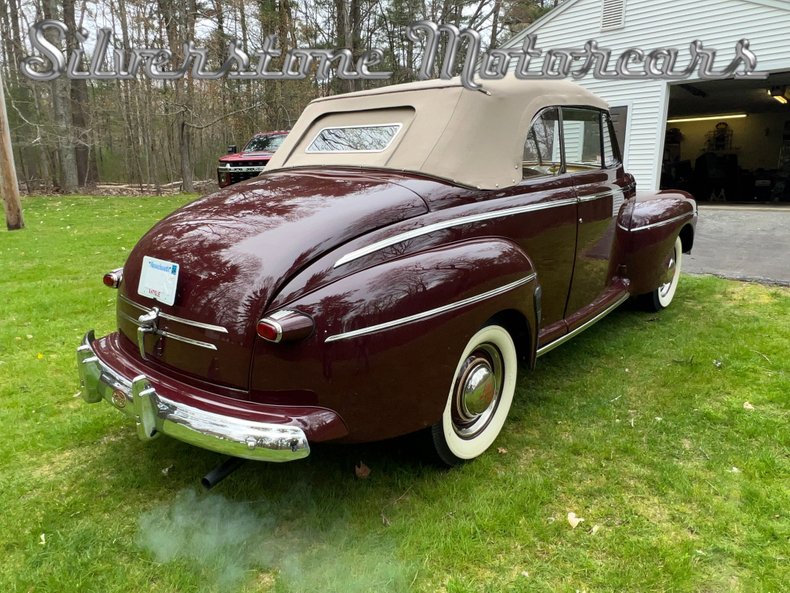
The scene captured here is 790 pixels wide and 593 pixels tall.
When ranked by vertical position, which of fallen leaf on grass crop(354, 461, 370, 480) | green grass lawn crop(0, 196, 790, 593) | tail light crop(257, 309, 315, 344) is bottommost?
green grass lawn crop(0, 196, 790, 593)

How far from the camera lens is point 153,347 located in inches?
94.2

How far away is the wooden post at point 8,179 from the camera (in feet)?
29.3

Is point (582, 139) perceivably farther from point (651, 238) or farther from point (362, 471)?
point (362, 471)

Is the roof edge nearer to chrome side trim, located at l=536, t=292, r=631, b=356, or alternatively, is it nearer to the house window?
the house window

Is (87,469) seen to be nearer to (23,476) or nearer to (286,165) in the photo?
(23,476)

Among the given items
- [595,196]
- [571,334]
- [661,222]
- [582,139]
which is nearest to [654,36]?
[661,222]

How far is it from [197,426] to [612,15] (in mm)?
13833

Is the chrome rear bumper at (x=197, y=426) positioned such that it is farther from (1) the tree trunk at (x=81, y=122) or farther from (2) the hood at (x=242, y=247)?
(1) the tree trunk at (x=81, y=122)

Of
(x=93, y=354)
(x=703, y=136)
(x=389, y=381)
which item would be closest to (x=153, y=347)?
(x=93, y=354)

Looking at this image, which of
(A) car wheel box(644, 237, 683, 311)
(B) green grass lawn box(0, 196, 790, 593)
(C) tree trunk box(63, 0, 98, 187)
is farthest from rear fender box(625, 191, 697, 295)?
(C) tree trunk box(63, 0, 98, 187)

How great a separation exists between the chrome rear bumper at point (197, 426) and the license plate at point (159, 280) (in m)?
0.35

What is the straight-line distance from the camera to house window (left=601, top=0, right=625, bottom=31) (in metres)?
12.5

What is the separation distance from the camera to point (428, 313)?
226 cm

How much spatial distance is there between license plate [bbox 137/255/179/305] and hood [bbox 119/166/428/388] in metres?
0.03
